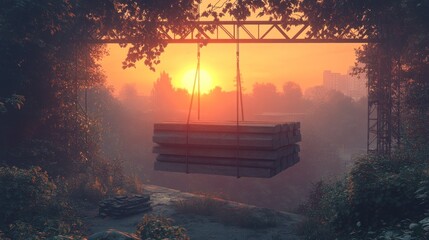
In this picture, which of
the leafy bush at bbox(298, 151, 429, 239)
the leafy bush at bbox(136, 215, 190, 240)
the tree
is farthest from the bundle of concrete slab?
the tree

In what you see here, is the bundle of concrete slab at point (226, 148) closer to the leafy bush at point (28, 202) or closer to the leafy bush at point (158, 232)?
the leafy bush at point (158, 232)

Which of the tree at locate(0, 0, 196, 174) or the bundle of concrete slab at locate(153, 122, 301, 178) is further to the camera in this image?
the tree at locate(0, 0, 196, 174)

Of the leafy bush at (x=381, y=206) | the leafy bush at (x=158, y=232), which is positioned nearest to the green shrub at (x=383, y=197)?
the leafy bush at (x=381, y=206)

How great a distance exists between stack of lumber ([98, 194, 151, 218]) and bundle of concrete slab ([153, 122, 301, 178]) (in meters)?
7.97

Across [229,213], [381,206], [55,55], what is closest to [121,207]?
[229,213]

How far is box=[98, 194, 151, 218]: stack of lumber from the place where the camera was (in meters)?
18.3

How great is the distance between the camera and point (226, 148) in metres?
10.5

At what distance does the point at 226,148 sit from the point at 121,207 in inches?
372

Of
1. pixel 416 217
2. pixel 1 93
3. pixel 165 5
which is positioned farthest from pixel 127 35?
pixel 416 217

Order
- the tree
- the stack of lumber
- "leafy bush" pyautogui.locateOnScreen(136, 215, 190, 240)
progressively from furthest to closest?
the stack of lumber < the tree < "leafy bush" pyautogui.locateOnScreen(136, 215, 190, 240)

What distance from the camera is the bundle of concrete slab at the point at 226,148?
10.0 metres

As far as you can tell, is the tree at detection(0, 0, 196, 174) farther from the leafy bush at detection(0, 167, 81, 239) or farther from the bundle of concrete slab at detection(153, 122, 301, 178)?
the bundle of concrete slab at detection(153, 122, 301, 178)

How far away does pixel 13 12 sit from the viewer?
16859mm

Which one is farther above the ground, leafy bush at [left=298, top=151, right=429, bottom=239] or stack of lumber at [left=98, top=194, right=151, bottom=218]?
leafy bush at [left=298, top=151, right=429, bottom=239]
